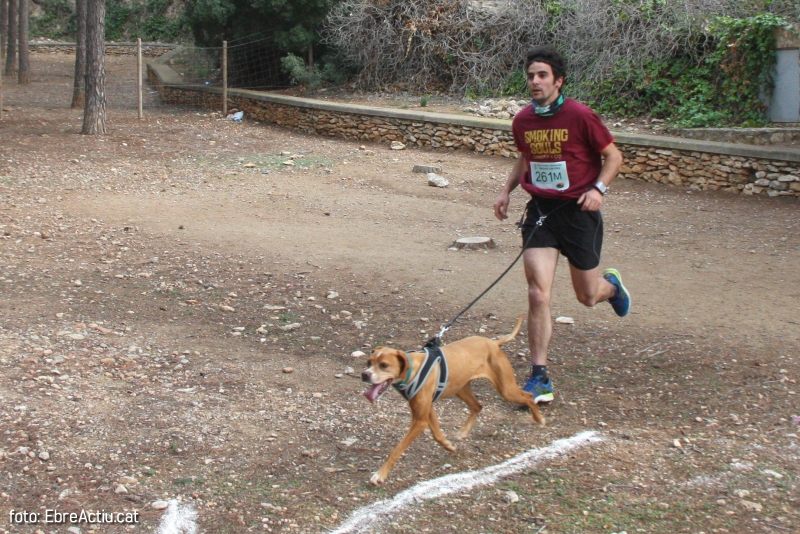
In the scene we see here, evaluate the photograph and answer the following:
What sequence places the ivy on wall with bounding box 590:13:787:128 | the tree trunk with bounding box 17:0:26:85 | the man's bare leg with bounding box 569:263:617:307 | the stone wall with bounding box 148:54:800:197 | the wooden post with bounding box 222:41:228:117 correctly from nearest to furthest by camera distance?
1. the man's bare leg with bounding box 569:263:617:307
2. the stone wall with bounding box 148:54:800:197
3. the ivy on wall with bounding box 590:13:787:128
4. the wooden post with bounding box 222:41:228:117
5. the tree trunk with bounding box 17:0:26:85

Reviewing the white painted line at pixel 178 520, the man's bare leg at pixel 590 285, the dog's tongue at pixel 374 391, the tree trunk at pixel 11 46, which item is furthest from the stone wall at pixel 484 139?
the white painted line at pixel 178 520

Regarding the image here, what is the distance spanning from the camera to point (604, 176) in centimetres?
443

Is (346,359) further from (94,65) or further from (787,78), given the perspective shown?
(94,65)

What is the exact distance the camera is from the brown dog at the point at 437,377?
341 centimetres

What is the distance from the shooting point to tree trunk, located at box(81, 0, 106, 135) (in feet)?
48.1

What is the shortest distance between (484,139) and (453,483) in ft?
37.1

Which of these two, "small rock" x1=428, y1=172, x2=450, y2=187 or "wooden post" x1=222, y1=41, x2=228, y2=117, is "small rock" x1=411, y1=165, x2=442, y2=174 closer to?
"small rock" x1=428, y1=172, x2=450, y2=187

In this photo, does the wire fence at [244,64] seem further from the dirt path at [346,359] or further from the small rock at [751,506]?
the small rock at [751,506]

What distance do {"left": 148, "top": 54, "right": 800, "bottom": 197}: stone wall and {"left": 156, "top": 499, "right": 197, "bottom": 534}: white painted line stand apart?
9.74 metres

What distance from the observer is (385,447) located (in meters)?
4.16

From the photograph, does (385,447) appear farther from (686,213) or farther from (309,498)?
(686,213)

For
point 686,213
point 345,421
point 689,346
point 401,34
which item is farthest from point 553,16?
point 345,421

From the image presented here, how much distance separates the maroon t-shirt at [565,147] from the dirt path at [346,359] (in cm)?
123

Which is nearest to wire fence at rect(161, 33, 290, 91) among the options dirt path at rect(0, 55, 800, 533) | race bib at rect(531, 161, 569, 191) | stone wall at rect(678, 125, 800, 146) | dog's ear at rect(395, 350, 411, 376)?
dirt path at rect(0, 55, 800, 533)
